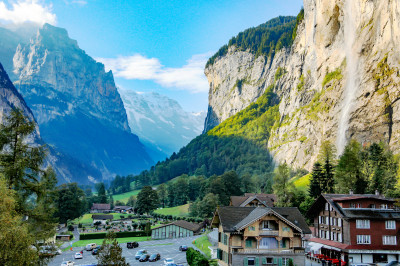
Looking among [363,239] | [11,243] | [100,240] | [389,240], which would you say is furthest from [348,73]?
[11,243]

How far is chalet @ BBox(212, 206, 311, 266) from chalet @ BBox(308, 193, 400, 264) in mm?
9834

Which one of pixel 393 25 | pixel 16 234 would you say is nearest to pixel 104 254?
pixel 16 234

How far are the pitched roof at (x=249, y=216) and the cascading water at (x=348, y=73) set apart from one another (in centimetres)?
10795

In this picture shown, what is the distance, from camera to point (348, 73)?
558 ft

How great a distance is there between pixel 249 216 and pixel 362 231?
19150 mm

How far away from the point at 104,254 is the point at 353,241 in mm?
40983

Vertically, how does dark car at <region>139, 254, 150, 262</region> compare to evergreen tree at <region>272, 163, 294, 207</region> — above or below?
below

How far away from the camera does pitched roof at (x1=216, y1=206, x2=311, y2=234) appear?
5297 cm

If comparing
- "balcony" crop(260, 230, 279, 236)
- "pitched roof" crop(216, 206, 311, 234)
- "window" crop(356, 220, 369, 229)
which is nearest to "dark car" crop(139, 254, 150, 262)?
"pitched roof" crop(216, 206, 311, 234)

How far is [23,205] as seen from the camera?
99.7 feet

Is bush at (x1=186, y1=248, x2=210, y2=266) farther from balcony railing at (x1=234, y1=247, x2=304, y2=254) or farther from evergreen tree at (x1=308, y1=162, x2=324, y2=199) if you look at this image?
evergreen tree at (x1=308, y1=162, x2=324, y2=199)

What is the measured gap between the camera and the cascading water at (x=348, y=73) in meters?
159

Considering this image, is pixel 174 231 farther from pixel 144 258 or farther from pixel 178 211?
pixel 178 211

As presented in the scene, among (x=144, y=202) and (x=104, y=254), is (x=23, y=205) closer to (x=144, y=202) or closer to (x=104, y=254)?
(x=104, y=254)
